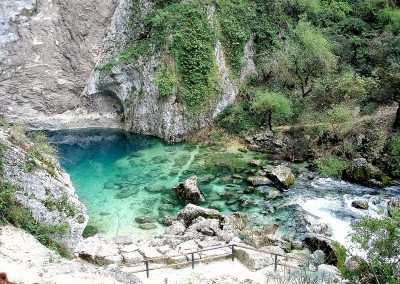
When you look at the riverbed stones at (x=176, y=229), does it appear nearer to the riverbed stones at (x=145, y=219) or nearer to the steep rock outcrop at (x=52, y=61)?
the riverbed stones at (x=145, y=219)

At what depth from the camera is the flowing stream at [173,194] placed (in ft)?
68.1

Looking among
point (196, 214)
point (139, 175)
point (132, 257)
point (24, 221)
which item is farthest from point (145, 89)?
point (24, 221)

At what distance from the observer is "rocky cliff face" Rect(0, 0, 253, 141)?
32.2m

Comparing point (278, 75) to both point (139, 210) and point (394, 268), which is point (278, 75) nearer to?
point (139, 210)

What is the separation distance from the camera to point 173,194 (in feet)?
77.1

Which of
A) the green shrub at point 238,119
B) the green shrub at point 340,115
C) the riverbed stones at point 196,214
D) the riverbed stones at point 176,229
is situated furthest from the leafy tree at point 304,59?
the riverbed stones at point 176,229

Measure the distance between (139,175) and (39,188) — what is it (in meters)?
10.6

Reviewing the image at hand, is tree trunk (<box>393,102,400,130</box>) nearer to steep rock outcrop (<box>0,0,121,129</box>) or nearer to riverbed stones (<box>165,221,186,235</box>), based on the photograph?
riverbed stones (<box>165,221,186,235</box>)

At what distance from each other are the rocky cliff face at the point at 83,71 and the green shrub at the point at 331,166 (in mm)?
9826

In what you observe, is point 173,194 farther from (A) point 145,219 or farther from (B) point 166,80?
(B) point 166,80

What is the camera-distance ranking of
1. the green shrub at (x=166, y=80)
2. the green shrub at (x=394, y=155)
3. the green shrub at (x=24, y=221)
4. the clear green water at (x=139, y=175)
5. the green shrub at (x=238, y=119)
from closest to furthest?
the green shrub at (x=24, y=221)
the clear green water at (x=139, y=175)
the green shrub at (x=394, y=155)
the green shrub at (x=166, y=80)
the green shrub at (x=238, y=119)

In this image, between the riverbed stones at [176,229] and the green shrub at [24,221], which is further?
the riverbed stones at [176,229]

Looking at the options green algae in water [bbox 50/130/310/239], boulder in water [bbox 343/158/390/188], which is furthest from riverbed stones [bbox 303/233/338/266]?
boulder in water [bbox 343/158/390/188]

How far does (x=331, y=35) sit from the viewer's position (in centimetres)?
3478
